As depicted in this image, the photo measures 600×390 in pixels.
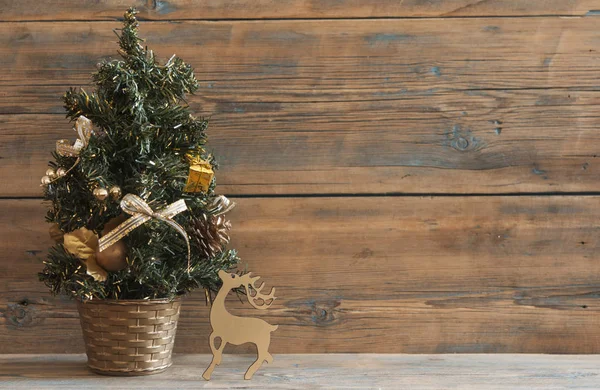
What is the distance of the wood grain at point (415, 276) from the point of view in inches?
41.7

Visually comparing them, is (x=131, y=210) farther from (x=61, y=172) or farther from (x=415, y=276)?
(x=415, y=276)

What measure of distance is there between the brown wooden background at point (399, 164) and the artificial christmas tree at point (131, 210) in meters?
0.15

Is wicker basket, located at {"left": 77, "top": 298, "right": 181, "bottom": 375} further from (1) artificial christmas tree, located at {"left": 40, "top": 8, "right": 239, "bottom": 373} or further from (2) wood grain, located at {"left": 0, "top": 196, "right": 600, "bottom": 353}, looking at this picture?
(2) wood grain, located at {"left": 0, "top": 196, "right": 600, "bottom": 353}

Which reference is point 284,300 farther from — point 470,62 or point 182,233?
point 470,62

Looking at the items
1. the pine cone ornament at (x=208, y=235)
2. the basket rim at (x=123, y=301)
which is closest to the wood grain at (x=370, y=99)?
the pine cone ornament at (x=208, y=235)

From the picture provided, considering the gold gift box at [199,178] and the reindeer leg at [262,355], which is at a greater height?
the gold gift box at [199,178]

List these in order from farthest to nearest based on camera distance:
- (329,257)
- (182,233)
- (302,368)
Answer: (329,257)
(302,368)
(182,233)

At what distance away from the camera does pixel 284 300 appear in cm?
107

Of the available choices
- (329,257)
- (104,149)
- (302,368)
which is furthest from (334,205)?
(104,149)

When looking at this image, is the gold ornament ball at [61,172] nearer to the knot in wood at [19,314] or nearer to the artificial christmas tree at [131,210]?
the artificial christmas tree at [131,210]

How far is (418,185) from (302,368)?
34cm

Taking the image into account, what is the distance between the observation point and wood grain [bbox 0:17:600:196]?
1051 mm

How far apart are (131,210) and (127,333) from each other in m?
0.16

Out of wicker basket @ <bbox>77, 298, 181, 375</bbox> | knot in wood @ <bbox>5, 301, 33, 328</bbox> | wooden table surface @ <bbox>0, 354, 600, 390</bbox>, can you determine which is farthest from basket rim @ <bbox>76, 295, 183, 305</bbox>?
knot in wood @ <bbox>5, 301, 33, 328</bbox>
